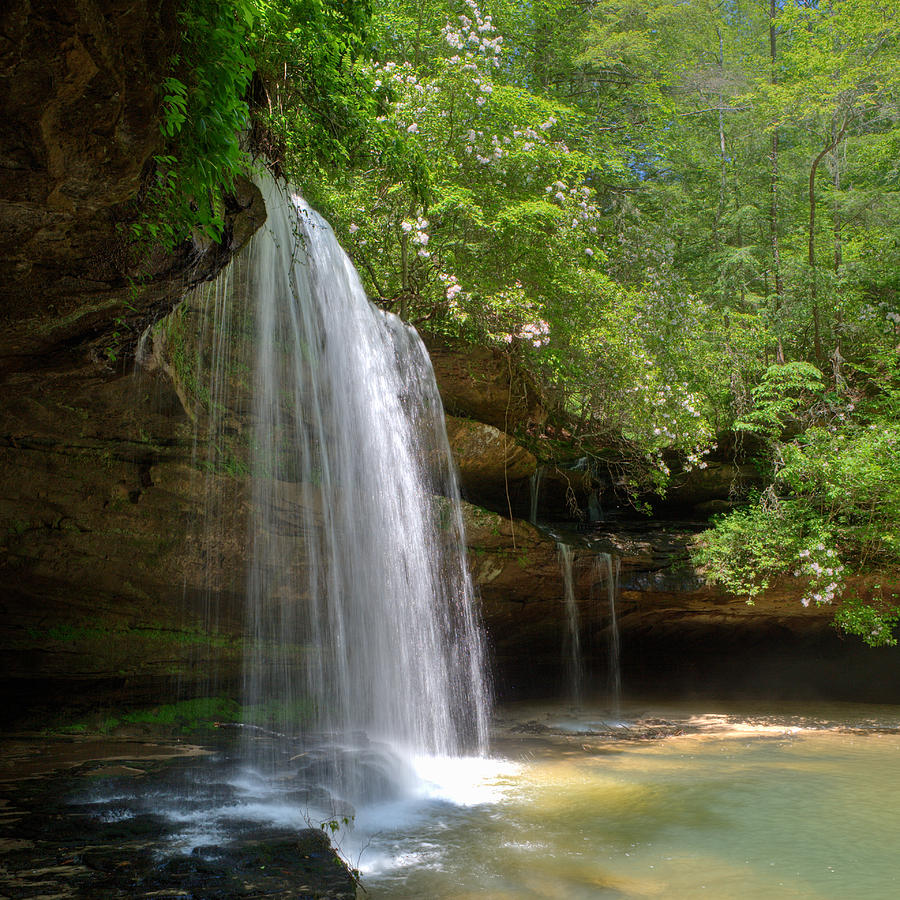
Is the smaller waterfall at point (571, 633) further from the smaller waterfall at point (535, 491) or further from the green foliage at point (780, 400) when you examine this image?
the green foliage at point (780, 400)

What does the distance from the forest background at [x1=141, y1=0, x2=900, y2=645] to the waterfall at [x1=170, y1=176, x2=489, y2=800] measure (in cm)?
156

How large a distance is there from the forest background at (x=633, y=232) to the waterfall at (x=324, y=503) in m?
1.56

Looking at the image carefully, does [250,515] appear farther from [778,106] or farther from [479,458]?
[778,106]

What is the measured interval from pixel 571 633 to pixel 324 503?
6.55m

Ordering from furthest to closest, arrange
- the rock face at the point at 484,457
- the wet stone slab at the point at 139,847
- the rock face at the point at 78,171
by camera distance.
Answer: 1. the rock face at the point at 484,457
2. the wet stone slab at the point at 139,847
3. the rock face at the point at 78,171

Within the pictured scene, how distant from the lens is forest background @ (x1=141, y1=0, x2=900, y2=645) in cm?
1071

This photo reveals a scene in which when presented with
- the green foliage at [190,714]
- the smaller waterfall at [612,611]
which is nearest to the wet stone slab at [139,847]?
the green foliage at [190,714]

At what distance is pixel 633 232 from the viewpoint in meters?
17.3

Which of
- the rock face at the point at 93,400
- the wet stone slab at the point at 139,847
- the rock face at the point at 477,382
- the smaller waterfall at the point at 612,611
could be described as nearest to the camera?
the rock face at the point at 93,400

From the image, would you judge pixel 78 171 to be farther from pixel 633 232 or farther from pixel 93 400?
pixel 633 232

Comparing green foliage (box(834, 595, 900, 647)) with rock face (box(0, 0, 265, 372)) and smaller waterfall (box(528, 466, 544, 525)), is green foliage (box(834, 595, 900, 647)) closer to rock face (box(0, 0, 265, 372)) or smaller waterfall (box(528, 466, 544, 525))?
smaller waterfall (box(528, 466, 544, 525))

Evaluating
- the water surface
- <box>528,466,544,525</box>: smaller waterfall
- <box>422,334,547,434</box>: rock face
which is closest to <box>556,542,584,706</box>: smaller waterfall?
<box>528,466,544,525</box>: smaller waterfall

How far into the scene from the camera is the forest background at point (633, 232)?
10.7 m

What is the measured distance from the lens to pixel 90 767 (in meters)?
6.37
